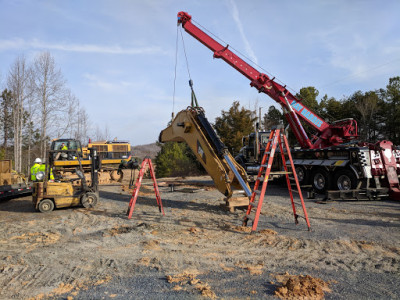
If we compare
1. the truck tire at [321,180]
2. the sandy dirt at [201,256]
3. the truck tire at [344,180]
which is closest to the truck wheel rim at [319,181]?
the truck tire at [321,180]

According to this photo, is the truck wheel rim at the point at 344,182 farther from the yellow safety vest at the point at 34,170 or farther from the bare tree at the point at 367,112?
the bare tree at the point at 367,112

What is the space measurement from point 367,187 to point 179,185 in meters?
8.17

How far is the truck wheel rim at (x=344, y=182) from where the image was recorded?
10873mm

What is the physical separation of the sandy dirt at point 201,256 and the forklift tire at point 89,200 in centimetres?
109

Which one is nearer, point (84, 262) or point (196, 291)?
point (196, 291)

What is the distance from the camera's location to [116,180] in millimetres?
20781

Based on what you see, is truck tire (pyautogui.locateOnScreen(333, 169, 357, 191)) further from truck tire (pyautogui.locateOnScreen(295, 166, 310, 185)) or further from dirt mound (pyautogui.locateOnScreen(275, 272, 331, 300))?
dirt mound (pyautogui.locateOnScreen(275, 272, 331, 300))

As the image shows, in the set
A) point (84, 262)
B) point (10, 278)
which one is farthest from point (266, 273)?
point (10, 278)

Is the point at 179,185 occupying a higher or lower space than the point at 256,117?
lower

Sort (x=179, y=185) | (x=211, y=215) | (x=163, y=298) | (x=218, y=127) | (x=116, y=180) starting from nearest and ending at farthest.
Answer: (x=163, y=298), (x=211, y=215), (x=179, y=185), (x=116, y=180), (x=218, y=127)

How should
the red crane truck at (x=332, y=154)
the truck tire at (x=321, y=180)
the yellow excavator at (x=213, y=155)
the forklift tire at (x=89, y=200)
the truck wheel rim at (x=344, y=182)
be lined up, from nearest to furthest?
the yellow excavator at (x=213, y=155) < the forklift tire at (x=89, y=200) < the red crane truck at (x=332, y=154) < the truck wheel rim at (x=344, y=182) < the truck tire at (x=321, y=180)

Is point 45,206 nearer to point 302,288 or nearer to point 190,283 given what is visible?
point 190,283

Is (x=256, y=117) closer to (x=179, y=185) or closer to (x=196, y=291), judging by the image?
(x=179, y=185)

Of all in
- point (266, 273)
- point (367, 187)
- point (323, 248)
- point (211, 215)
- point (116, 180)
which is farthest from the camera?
point (116, 180)
